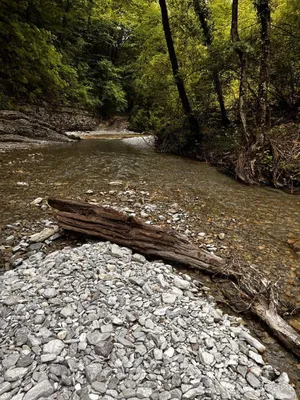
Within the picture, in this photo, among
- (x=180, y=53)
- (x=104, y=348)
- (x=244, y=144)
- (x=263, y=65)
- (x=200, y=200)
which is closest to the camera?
(x=104, y=348)

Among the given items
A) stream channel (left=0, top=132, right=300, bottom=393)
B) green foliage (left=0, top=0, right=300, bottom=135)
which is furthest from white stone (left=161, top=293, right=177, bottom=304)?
green foliage (left=0, top=0, right=300, bottom=135)

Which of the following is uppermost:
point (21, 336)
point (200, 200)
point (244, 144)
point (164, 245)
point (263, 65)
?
point (263, 65)

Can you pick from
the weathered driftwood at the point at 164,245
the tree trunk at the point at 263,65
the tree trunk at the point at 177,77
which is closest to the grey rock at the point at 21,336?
the weathered driftwood at the point at 164,245

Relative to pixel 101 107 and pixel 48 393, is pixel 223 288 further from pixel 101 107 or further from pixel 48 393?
pixel 101 107

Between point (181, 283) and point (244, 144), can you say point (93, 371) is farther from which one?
point (244, 144)

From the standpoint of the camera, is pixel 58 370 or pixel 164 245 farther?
pixel 164 245

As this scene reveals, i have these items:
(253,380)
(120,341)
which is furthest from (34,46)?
(253,380)

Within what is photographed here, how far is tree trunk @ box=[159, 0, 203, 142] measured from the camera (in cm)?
1067

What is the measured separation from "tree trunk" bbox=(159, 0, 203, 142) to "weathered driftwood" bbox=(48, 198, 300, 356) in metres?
8.51

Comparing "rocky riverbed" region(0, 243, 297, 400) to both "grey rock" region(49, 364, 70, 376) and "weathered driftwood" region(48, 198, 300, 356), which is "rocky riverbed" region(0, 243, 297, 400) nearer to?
"grey rock" region(49, 364, 70, 376)

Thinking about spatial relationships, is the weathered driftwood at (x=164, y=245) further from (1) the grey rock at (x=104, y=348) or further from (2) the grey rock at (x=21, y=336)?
(2) the grey rock at (x=21, y=336)

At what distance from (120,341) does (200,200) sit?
4.43m

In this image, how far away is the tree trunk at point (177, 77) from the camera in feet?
35.0

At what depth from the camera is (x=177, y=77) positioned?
11.1 metres
